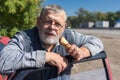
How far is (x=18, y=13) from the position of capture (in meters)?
9.78

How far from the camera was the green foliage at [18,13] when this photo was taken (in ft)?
31.0

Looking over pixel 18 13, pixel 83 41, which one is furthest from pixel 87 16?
pixel 83 41

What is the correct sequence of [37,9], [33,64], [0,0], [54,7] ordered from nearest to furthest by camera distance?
[33,64]
[54,7]
[0,0]
[37,9]

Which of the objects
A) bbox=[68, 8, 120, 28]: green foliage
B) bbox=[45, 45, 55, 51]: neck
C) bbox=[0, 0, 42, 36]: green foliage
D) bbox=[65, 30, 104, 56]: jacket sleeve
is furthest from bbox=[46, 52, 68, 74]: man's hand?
bbox=[68, 8, 120, 28]: green foliage

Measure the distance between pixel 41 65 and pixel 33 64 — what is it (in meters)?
0.06

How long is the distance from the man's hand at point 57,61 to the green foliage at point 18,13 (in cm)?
675

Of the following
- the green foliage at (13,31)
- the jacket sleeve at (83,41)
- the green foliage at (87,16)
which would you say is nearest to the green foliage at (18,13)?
the green foliage at (13,31)

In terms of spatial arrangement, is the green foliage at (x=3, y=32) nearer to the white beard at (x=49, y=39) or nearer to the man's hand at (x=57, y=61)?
the white beard at (x=49, y=39)

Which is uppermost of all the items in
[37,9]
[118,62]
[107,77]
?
[107,77]

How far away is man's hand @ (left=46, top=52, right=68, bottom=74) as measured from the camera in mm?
2674

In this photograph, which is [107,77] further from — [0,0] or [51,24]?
[0,0]

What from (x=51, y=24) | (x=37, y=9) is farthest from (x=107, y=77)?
(x=37, y=9)

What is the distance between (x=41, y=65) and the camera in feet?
8.61

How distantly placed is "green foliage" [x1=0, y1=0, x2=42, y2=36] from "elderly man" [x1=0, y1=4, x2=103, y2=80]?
6.27 m
